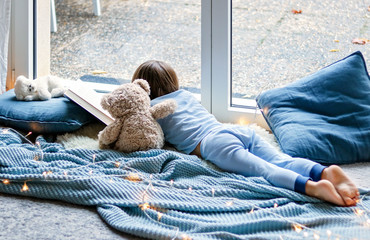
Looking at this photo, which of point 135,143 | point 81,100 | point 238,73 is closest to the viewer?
point 135,143

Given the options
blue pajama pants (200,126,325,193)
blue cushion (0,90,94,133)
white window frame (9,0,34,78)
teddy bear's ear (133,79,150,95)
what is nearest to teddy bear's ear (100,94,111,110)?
teddy bear's ear (133,79,150,95)

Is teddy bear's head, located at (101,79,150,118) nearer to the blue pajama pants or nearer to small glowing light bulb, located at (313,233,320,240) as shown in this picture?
the blue pajama pants

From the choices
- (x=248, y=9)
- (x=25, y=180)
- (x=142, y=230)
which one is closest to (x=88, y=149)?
(x=25, y=180)

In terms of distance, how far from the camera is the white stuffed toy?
2445 mm

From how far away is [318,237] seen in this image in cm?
149

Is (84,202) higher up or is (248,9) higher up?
(248,9)

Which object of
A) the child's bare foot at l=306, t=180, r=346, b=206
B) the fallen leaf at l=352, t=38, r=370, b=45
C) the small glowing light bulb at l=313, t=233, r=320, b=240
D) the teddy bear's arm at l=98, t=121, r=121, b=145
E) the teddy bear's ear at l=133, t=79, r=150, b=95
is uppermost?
the fallen leaf at l=352, t=38, r=370, b=45

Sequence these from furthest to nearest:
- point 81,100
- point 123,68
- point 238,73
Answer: point 123,68 → point 238,73 → point 81,100

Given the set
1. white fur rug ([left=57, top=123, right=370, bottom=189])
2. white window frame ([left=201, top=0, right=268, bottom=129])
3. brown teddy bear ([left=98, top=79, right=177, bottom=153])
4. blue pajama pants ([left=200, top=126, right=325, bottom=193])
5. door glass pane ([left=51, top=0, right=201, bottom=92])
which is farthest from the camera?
door glass pane ([left=51, top=0, right=201, bottom=92])

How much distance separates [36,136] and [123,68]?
1.83 ft

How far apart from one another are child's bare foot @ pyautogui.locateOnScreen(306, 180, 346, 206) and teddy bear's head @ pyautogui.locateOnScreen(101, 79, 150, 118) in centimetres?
72

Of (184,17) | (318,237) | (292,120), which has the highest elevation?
(184,17)

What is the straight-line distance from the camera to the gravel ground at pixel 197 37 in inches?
91.0

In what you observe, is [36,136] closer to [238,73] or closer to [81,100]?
[81,100]
